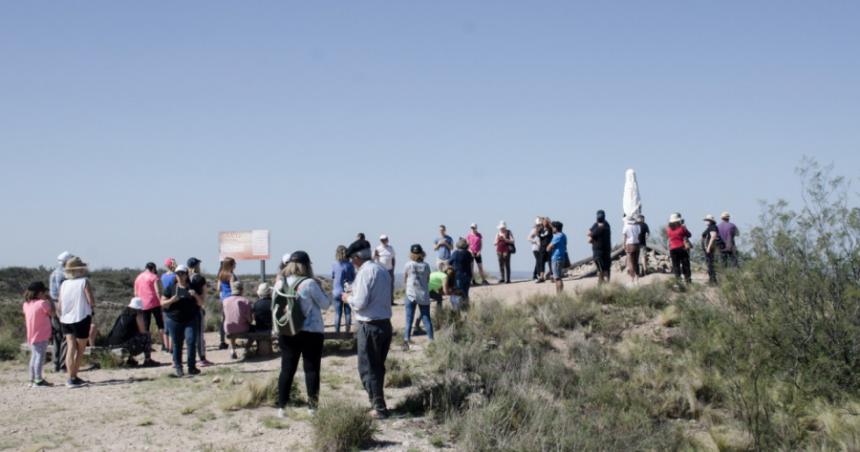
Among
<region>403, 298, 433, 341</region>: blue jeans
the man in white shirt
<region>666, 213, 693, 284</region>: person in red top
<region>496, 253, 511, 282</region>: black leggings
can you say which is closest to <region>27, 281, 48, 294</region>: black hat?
<region>403, 298, 433, 341</region>: blue jeans

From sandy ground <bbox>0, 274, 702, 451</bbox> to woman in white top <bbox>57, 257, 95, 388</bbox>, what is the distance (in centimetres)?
61

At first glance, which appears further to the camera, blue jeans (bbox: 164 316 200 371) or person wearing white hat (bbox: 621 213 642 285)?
person wearing white hat (bbox: 621 213 642 285)

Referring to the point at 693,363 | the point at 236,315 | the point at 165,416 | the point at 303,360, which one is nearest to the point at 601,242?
the point at 693,363

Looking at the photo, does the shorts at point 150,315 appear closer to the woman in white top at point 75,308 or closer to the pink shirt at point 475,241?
the woman in white top at point 75,308

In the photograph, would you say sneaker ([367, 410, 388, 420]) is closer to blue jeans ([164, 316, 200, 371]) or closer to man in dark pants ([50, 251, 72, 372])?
blue jeans ([164, 316, 200, 371])

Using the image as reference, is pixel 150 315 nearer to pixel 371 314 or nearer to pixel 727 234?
pixel 371 314

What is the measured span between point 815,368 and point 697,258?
19.0ft

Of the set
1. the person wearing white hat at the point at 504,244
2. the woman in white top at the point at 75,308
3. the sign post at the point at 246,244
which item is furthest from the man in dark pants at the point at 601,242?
the woman in white top at the point at 75,308

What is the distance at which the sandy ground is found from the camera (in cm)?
807

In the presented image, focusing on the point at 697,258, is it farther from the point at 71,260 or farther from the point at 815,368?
the point at 71,260

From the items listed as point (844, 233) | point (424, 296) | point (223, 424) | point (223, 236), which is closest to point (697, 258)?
point (844, 233)

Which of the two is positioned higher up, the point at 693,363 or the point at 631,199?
the point at 631,199

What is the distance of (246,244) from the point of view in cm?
1873

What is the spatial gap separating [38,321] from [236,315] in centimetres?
300
